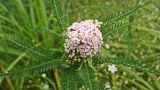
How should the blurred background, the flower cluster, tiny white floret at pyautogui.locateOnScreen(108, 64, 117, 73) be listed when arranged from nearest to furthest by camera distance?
the flower cluster
tiny white floret at pyautogui.locateOnScreen(108, 64, 117, 73)
the blurred background

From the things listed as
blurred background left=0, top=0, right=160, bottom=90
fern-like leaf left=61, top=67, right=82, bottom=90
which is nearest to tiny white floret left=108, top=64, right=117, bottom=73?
blurred background left=0, top=0, right=160, bottom=90

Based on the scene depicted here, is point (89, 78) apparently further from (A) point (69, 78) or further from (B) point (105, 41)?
→ (B) point (105, 41)

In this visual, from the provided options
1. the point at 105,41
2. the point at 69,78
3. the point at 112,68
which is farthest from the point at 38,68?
the point at 105,41

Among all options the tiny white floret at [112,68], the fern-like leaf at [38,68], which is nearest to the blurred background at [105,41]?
the tiny white floret at [112,68]

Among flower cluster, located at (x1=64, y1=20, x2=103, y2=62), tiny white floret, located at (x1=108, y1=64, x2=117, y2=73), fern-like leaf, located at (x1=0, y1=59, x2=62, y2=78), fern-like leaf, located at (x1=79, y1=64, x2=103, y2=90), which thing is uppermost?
tiny white floret, located at (x1=108, y1=64, x2=117, y2=73)

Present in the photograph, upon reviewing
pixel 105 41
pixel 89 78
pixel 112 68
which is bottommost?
pixel 89 78

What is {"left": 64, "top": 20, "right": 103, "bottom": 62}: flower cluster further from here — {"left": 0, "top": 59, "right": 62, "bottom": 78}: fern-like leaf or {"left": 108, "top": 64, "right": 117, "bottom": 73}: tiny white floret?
{"left": 108, "top": 64, "right": 117, "bottom": 73}: tiny white floret

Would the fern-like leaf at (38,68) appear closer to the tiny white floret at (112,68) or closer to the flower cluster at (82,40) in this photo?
the flower cluster at (82,40)
